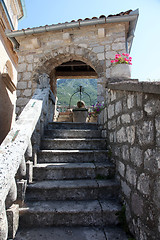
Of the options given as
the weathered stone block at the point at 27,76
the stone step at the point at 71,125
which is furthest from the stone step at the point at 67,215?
the weathered stone block at the point at 27,76

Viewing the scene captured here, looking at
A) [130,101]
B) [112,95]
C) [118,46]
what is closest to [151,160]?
[130,101]

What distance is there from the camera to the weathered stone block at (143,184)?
146 centimetres

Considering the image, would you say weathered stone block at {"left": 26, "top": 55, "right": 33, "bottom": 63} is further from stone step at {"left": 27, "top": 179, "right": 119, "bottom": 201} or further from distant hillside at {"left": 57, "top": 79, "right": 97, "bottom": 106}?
distant hillside at {"left": 57, "top": 79, "right": 97, "bottom": 106}

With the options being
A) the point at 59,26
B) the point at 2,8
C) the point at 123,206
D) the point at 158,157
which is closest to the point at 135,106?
the point at 158,157

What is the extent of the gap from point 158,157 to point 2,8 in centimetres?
698

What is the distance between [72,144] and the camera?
304 cm

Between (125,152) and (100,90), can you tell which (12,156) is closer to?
(125,152)

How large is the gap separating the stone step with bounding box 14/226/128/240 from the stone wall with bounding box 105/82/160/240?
20cm

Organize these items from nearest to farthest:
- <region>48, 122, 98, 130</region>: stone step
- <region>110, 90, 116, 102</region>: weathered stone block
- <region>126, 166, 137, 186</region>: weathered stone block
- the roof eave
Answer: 1. <region>126, 166, 137, 186</region>: weathered stone block
2. <region>110, 90, 116, 102</region>: weathered stone block
3. <region>48, 122, 98, 130</region>: stone step
4. the roof eave

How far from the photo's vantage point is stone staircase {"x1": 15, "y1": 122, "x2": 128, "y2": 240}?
1742 millimetres

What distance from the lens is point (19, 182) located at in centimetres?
191

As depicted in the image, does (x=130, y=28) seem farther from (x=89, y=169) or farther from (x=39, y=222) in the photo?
(x=39, y=222)

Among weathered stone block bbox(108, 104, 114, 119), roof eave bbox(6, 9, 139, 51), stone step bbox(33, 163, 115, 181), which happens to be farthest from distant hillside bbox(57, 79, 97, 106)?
stone step bbox(33, 163, 115, 181)

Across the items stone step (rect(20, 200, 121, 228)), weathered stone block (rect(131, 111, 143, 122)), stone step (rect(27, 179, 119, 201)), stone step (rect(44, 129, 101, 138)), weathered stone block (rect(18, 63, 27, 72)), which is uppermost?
weathered stone block (rect(18, 63, 27, 72))
